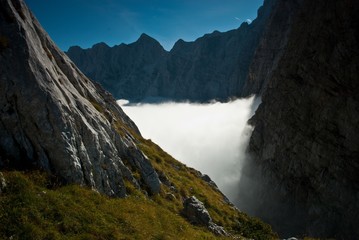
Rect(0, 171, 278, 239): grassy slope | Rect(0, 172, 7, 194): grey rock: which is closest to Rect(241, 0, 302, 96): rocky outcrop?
Rect(0, 171, 278, 239): grassy slope

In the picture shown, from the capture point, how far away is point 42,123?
18906 mm

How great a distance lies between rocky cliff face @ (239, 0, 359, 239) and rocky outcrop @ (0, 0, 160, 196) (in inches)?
1842

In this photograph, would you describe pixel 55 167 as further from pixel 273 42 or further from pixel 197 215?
pixel 273 42

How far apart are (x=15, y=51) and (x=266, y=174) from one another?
75.3 meters

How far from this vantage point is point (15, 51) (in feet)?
66.1

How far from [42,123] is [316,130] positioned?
188 ft

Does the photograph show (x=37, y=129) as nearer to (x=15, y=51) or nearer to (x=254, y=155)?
Answer: (x=15, y=51)

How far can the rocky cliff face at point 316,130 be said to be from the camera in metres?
56.0

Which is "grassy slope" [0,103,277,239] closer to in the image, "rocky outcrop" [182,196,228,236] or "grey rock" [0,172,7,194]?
"grey rock" [0,172,7,194]

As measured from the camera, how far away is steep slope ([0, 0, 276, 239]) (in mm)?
15203

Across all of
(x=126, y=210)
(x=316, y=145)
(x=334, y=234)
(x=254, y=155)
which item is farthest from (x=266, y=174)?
(x=126, y=210)

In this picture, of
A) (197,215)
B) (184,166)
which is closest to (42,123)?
(197,215)

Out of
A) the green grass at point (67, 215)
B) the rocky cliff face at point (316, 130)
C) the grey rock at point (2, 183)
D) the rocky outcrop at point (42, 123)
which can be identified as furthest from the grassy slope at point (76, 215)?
the rocky cliff face at point (316, 130)

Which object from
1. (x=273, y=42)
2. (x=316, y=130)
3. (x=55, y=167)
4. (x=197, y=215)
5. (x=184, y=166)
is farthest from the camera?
(x=273, y=42)
